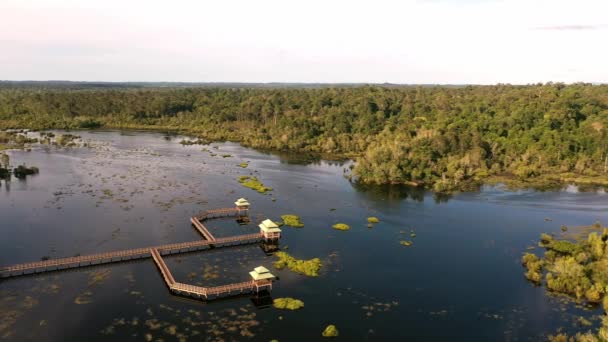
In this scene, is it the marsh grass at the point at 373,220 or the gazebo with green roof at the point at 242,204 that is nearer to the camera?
the gazebo with green roof at the point at 242,204

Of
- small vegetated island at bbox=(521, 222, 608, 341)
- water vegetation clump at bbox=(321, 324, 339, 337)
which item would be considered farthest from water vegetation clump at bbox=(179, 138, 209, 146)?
water vegetation clump at bbox=(321, 324, 339, 337)

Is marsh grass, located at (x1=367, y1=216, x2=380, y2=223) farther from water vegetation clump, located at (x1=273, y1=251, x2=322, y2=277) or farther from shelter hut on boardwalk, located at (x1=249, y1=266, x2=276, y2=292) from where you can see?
shelter hut on boardwalk, located at (x1=249, y1=266, x2=276, y2=292)

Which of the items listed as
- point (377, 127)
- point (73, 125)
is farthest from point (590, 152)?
point (73, 125)

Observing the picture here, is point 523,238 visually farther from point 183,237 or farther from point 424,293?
point 183,237

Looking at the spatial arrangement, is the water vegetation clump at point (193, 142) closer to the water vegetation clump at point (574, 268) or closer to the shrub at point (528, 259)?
the water vegetation clump at point (574, 268)

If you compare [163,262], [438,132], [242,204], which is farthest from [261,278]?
[438,132]

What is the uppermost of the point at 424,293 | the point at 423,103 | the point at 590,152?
the point at 423,103

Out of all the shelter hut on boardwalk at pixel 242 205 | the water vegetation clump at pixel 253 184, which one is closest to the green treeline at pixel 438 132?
the water vegetation clump at pixel 253 184
